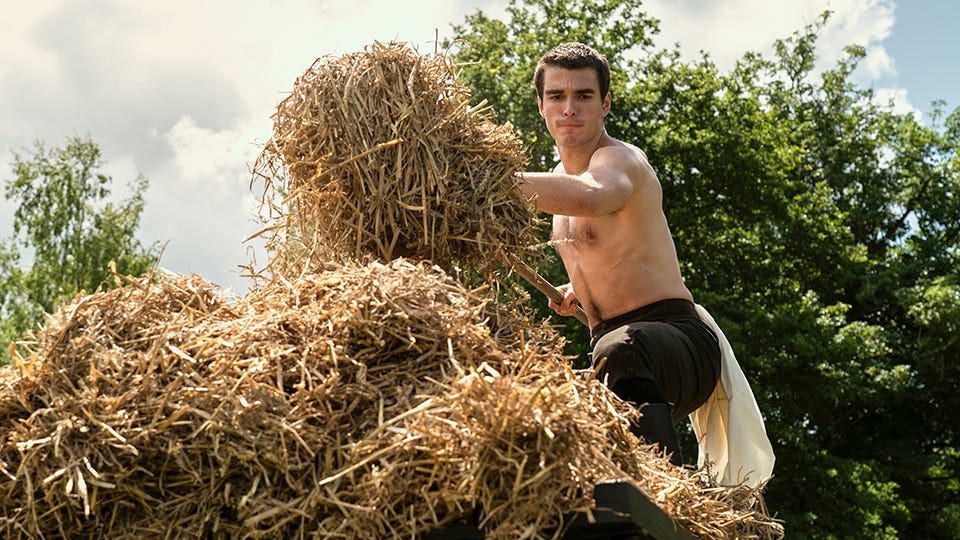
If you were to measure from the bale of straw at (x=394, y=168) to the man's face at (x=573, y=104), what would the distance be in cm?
104

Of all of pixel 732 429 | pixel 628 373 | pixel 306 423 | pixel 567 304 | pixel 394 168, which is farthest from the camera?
pixel 567 304

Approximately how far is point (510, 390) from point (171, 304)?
1148mm

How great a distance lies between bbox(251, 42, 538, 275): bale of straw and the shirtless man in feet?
1.90

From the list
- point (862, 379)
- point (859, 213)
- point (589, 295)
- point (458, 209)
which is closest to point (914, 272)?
point (859, 213)

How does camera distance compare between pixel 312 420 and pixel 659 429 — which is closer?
pixel 312 420

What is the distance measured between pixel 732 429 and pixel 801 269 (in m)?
19.5

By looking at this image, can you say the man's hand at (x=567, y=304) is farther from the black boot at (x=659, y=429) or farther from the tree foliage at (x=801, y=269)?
the tree foliage at (x=801, y=269)

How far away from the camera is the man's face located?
496 centimetres

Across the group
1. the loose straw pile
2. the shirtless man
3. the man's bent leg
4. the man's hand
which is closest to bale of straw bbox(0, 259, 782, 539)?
the loose straw pile

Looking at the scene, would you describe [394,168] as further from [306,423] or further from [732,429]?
[732,429]

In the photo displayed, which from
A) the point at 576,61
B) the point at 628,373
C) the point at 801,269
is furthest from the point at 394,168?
the point at 801,269

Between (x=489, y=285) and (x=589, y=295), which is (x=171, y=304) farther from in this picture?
(x=589, y=295)

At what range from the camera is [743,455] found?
15.9 ft

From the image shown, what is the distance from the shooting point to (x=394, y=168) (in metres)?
3.76
